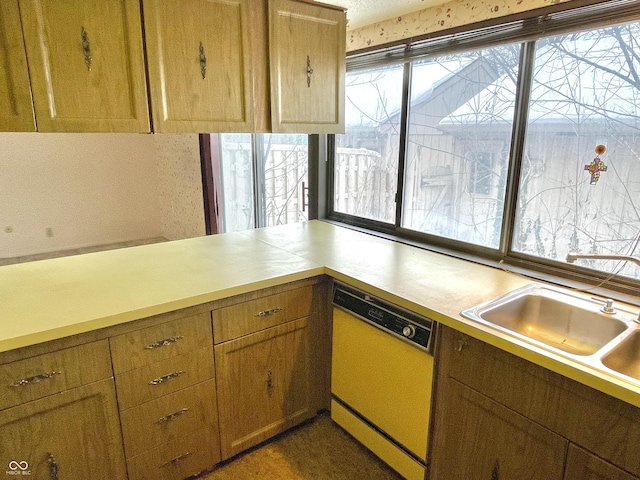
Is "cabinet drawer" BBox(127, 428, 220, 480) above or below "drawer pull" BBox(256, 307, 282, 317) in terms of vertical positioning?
below

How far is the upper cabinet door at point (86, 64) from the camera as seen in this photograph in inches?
56.4

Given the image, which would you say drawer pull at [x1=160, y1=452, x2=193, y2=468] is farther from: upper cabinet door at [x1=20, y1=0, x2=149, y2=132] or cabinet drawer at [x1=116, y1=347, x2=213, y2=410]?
upper cabinet door at [x1=20, y1=0, x2=149, y2=132]

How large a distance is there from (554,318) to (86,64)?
6.69 ft

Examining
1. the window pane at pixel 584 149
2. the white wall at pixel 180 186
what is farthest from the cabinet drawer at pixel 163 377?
the white wall at pixel 180 186

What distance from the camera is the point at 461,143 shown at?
2100 mm

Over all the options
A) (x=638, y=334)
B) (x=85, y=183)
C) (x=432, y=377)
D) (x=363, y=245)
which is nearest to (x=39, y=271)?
(x=363, y=245)

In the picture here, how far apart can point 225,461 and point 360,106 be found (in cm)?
219

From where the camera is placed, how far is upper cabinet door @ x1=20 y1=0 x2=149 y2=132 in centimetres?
143

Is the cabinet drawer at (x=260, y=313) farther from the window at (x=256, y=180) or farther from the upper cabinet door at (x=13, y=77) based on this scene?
the window at (x=256, y=180)

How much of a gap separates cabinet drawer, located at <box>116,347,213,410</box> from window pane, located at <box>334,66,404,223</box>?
4.78ft

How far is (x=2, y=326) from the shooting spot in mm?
1277

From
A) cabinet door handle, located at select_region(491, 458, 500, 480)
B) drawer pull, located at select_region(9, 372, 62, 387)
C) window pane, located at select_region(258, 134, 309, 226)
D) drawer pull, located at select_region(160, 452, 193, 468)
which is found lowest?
drawer pull, located at select_region(160, 452, 193, 468)

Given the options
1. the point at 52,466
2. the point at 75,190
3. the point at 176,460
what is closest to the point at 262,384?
the point at 176,460


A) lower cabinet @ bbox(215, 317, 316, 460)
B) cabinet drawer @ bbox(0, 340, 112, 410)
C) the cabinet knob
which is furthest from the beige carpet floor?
the cabinet knob
